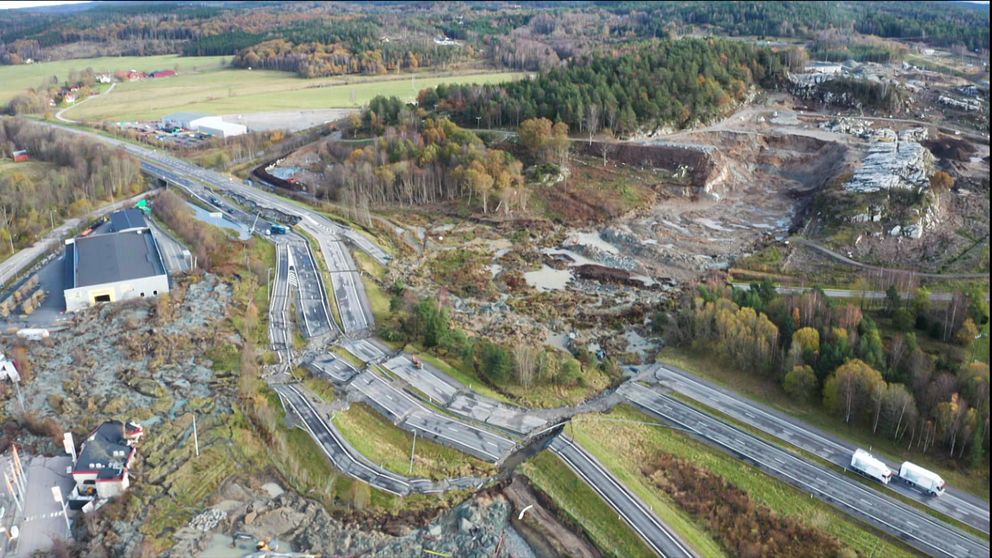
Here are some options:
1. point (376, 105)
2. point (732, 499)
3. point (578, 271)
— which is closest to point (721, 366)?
point (732, 499)

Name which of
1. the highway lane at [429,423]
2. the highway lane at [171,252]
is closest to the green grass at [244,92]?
the highway lane at [171,252]

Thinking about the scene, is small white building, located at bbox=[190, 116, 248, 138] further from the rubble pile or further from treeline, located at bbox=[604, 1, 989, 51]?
treeline, located at bbox=[604, 1, 989, 51]

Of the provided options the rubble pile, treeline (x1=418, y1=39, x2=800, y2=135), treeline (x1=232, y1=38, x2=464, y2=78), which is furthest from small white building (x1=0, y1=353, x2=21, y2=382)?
treeline (x1=232, y1=38, x2=464, y2=78)

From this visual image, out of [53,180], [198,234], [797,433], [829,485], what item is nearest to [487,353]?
[797,433]

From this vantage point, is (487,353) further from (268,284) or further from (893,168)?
(893,168)

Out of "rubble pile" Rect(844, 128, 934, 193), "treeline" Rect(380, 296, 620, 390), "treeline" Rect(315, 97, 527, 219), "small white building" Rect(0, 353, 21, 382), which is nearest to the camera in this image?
"treeline" Rect(380, 296, 620, 390)
